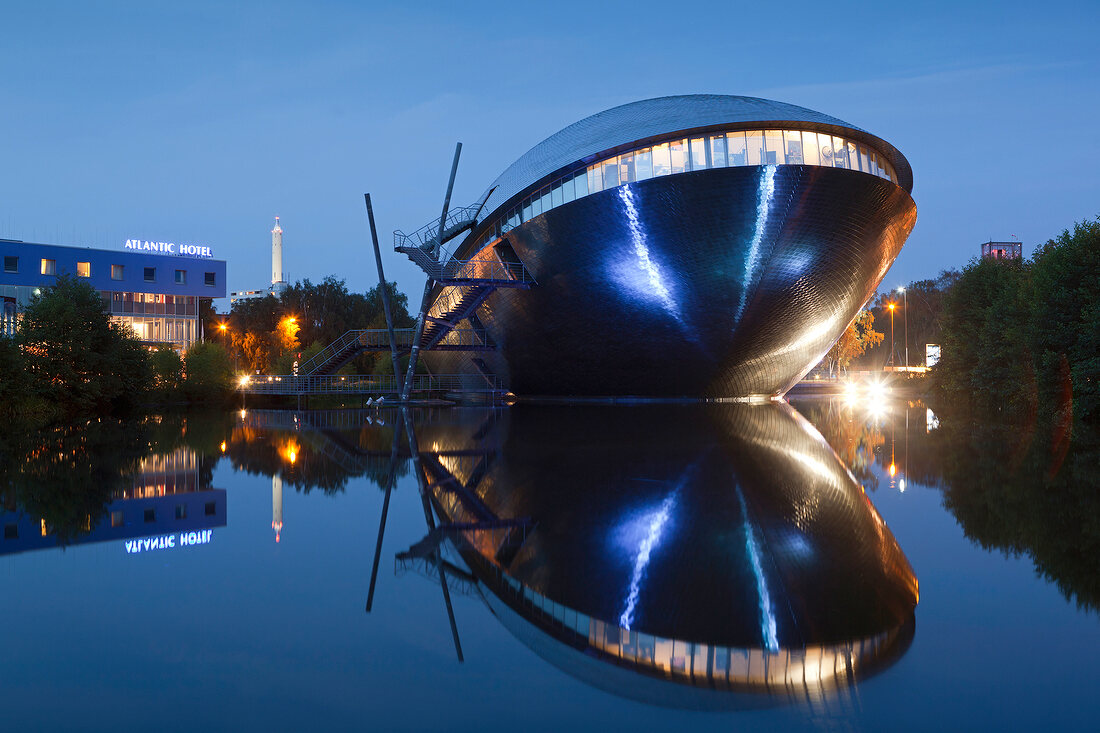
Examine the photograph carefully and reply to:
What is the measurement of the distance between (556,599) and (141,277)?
65786 mm

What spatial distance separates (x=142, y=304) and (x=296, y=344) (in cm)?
1238

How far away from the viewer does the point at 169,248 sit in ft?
210

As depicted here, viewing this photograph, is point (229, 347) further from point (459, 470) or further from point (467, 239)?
point (459, 470)

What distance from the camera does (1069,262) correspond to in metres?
22.1

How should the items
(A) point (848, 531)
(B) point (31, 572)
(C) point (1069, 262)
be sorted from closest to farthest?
1. (B) point (31, 572)
2. (A) point (848, 531)
3. (C) point (1069, 262)

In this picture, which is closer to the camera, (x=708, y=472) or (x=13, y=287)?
(x=708, y=472)

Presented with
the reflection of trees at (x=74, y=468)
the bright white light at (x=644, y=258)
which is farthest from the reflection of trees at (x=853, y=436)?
the reflection of trees at (x=74, y=468)

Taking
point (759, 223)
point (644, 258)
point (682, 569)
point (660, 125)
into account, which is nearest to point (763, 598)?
point (682, 569)

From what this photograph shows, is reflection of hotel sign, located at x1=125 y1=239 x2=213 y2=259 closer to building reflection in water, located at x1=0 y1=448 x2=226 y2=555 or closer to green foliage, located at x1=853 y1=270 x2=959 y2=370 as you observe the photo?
building reflection in water, located at x1=0 y1=448 x2=226 y2=555

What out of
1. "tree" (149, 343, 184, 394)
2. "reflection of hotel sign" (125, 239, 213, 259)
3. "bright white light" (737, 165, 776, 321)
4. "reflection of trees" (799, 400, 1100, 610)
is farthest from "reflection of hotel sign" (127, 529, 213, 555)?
"reflection of hotel sign" (125, 239, 213, 259)

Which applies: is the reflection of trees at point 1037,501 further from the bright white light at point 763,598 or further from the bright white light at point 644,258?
the bright white light at point 644,258

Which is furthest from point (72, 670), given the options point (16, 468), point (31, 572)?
point (16, 468)

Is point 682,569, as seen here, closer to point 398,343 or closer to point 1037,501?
point 1037,501

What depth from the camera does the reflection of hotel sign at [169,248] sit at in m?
62.3
